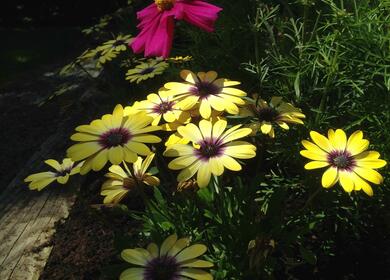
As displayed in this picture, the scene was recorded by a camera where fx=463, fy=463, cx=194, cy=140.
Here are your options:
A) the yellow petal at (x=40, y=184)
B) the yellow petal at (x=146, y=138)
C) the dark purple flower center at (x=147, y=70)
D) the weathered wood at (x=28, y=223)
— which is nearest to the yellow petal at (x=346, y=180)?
the yellow petal at (x=146, y=138)

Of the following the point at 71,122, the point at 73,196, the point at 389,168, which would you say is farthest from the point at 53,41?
the point at 389,168

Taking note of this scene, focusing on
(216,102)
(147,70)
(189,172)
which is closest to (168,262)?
(189,172)

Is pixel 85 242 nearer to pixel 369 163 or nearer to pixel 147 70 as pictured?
pixel 147 70

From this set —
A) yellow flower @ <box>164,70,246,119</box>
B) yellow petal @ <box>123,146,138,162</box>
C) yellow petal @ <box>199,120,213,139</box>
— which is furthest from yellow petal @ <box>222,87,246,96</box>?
yellow petal @ <box>123,146,138,162</box>

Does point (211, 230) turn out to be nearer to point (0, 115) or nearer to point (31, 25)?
point (0, 115)

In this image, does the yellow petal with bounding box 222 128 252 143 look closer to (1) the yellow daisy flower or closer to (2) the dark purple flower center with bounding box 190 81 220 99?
(2) the dark purple flower center with bounding box 190 81 220 99
